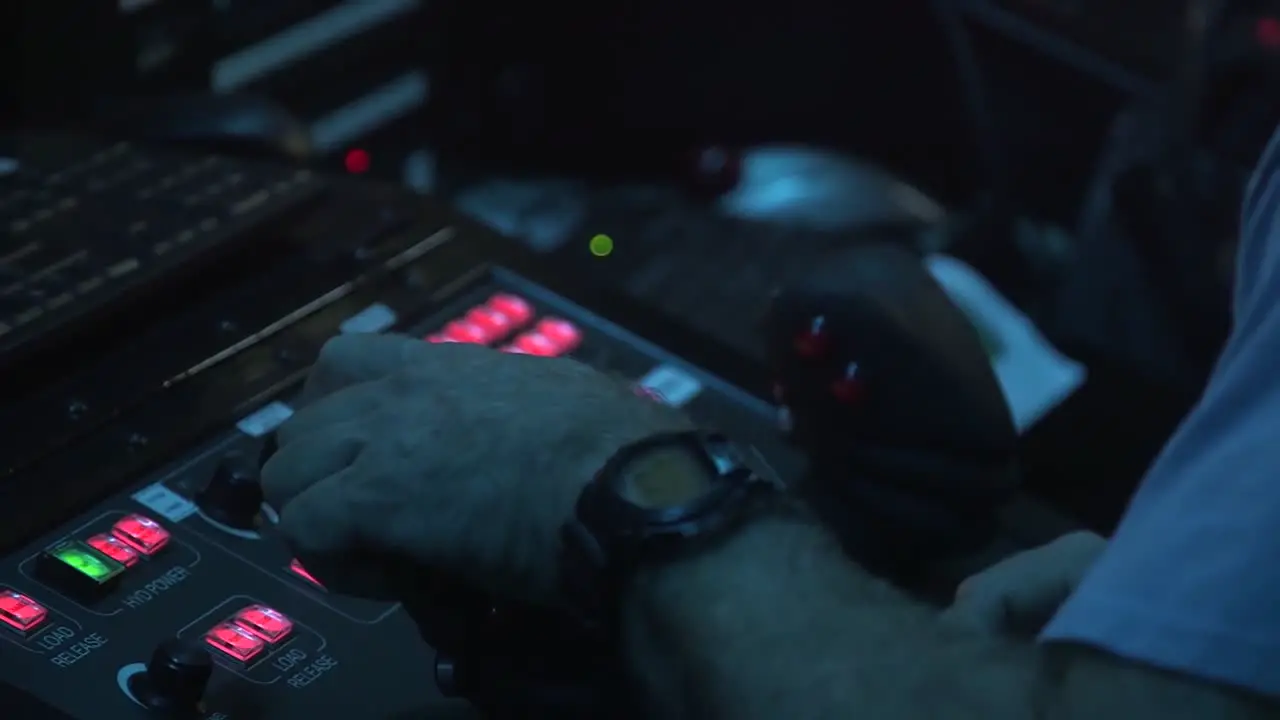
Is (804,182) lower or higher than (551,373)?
lower

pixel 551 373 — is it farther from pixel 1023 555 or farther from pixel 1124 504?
pixel 1124 504

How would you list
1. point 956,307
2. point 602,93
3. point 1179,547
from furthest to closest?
1. point 602,93
2. point 956,307
3. point 1179,547

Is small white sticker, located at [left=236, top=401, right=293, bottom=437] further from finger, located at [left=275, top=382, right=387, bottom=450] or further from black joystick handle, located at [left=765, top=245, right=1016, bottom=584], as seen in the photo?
black joystick handle, located at [left=765, top=245, right=1016, bottom=584]

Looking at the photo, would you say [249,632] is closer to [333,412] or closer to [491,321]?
[333,412]

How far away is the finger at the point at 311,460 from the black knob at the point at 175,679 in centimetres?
6

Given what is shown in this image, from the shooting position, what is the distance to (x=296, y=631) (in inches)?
22.5

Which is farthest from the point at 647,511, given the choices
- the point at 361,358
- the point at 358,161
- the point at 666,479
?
the point at 358,161

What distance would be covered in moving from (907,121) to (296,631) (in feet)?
2.82

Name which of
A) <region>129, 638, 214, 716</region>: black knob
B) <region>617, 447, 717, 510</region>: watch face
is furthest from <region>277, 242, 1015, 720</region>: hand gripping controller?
<region>129, 638, 214, 716</region>: black knob

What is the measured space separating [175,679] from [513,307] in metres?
0.28

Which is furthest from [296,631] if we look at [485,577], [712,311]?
[712,311]

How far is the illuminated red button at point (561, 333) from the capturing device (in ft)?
2.41

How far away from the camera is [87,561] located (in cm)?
56

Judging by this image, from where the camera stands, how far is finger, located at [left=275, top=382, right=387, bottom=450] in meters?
0.52
